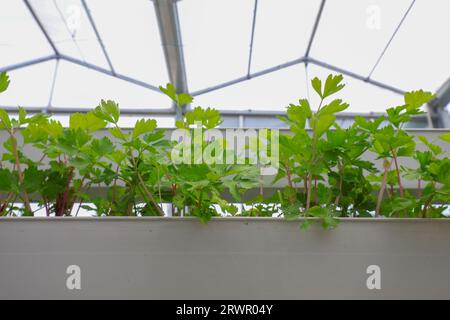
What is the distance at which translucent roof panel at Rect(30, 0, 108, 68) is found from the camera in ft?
13.5

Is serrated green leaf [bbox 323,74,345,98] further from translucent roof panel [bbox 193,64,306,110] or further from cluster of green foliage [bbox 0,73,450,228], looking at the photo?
translucent roof panel [bbox 193,64,306,110]

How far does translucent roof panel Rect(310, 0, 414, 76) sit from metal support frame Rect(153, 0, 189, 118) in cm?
140

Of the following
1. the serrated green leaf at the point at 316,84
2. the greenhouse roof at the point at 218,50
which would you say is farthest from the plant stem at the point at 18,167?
the greenhouse roof at the point at 218,50

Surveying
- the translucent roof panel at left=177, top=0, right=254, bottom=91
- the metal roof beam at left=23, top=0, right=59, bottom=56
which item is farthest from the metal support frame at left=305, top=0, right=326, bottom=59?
the metal roof beam at left=23, top=0, right=59, bottom=56

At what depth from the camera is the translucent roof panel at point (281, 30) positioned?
4141mm

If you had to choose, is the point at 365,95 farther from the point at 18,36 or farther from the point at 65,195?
the point at 65,195

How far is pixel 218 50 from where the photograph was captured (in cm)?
466

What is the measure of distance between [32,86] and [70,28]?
3.25 ft

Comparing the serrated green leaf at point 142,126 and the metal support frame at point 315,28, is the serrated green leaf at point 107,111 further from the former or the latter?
the metal support frame at point 315,28

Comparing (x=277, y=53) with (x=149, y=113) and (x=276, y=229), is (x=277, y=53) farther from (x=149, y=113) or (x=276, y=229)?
(x=276, y=229)
